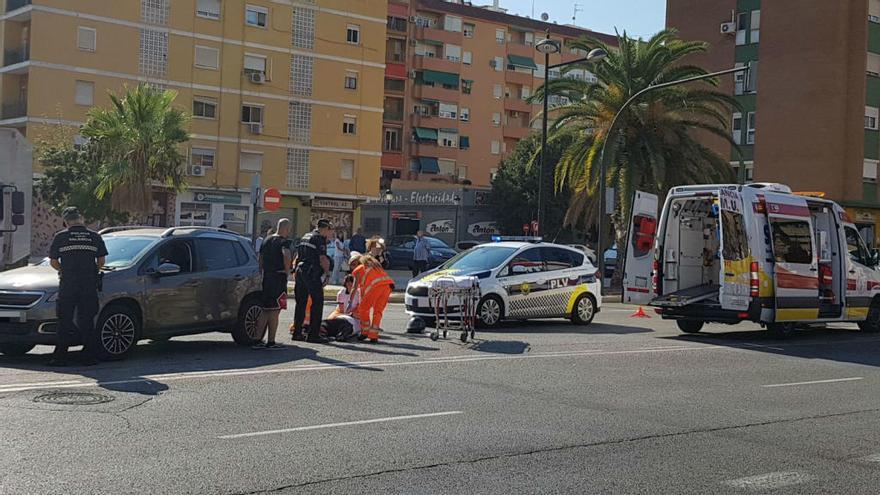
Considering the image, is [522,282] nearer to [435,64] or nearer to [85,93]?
[85,93]

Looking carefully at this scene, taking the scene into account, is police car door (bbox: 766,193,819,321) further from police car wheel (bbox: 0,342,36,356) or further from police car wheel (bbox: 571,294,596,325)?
police car wheel (bbox: 0,342,36,356)

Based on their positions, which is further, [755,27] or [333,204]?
[333,204]

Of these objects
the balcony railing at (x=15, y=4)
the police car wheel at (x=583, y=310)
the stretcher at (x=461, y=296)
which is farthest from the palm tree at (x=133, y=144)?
the stretcher at (x=461, y=296)

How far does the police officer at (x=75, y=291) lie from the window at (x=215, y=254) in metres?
1.95

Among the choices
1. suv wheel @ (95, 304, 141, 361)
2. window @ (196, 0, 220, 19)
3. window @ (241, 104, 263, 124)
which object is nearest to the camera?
suv wheel @ (95, 304, 141, 361)

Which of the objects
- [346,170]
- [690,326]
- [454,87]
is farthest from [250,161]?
[690,326]

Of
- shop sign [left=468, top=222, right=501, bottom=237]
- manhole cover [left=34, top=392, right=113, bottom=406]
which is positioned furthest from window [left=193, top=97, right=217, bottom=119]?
manhole cover [left=34, top=392, right=113, bottom=406]

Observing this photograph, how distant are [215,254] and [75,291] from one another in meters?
2.47

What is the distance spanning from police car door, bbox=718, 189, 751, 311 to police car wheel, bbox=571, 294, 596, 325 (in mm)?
3152

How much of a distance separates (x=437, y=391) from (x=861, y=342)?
10757 mm

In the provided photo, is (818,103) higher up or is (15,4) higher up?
(15,4)

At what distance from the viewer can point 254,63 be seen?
49062mm

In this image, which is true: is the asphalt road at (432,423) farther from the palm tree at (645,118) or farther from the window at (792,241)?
the palm tree at (645,118)

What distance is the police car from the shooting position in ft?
54.0
